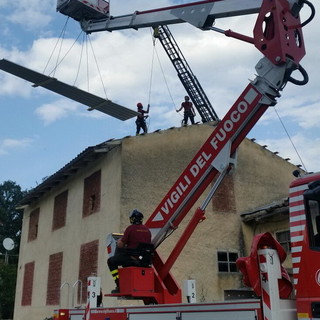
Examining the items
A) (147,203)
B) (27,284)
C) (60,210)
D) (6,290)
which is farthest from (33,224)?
(6,290)

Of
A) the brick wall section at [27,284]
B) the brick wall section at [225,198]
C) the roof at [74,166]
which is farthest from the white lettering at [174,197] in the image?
the brick wall section at [27,284]

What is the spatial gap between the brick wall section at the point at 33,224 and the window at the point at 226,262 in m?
11.7

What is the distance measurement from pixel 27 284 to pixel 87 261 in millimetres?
8139

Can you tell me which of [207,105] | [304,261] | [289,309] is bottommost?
[289,309]

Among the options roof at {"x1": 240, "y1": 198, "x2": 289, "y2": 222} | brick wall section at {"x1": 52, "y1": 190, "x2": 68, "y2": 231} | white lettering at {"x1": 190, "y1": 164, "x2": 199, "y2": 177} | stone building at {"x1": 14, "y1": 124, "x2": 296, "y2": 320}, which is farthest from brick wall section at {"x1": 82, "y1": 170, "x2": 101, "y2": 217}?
white lettering at {"x1": 190, "y1": 164, "x2": 199, "y2": 177}

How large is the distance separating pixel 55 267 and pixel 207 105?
10415 millimetres

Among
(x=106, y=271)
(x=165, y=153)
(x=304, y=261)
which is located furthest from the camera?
(x=165, y=153)

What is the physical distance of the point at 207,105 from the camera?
22.9 metres

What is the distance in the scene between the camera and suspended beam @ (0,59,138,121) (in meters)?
12.3

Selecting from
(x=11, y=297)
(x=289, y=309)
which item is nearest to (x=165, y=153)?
(x=289, y=309)

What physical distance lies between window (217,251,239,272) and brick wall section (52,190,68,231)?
7.82 meters

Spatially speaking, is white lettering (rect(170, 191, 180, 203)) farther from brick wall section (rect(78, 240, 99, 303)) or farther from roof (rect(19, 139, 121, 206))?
brick wall section (rect(78, 240, 99, 303))

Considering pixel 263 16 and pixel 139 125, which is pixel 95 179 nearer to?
pixel 139 125

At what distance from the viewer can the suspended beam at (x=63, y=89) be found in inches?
483
